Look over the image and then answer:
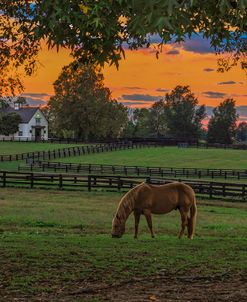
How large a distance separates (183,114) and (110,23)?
130 metres

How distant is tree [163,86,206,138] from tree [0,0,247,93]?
12103cm

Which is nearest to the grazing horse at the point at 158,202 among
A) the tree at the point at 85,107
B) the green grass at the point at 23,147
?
the green grass at the point at 23,147

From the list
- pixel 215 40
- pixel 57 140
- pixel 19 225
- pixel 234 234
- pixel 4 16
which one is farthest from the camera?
pixel 57 140

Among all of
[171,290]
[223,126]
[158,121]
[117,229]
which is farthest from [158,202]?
[158,121]

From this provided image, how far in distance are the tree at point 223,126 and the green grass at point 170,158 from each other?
Answer: 4228 centimetres

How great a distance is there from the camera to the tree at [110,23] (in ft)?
13.2

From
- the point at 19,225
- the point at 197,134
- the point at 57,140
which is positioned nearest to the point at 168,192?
the point at 19,225

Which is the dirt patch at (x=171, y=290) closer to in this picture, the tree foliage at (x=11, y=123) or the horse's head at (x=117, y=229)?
the horse's head at (x=117, y=229)

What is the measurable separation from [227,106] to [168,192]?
128938 millimetres

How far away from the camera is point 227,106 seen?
454ft

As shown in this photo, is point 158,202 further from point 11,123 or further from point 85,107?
point 11,123

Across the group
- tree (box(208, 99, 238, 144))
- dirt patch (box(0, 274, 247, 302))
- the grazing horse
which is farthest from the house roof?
dirt patch (box(0, 274, 247, 302))

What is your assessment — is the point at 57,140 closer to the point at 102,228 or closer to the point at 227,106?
the point at 227,106

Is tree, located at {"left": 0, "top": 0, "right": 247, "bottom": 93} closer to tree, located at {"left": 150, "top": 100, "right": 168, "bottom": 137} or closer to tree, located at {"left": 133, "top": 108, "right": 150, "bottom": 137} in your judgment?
tree, located at {"left": 133, "top": 108, "right": 150, "bottom": 137}
